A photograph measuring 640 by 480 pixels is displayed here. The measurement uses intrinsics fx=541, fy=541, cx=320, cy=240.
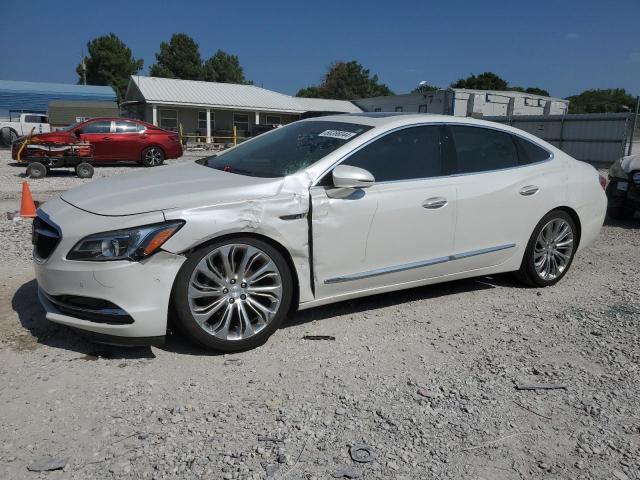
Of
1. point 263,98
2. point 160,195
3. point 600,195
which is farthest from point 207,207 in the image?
point 263,98

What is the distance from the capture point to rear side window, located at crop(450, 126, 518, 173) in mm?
4464

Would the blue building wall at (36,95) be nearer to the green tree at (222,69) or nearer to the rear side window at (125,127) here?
the rear side window at (125,127)

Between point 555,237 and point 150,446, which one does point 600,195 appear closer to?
point 555,237

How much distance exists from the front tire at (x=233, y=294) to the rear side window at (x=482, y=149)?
185 cm

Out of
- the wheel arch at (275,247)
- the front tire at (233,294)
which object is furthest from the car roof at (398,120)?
the front tire at (233,294)

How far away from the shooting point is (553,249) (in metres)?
5.04

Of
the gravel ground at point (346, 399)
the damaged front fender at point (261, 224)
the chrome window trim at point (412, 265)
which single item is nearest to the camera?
the gravel ground at point (346, 399)

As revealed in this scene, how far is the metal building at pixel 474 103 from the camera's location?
35669 millimetres

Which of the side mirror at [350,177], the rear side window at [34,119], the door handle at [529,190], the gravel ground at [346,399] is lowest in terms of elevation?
the gravel ground at [346,399]

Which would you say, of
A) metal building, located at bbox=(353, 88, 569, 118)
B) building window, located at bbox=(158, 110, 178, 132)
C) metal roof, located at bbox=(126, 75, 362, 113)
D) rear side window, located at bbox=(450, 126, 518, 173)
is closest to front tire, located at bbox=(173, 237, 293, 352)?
rear side window, located at bbox=(450, 126, 518, 173)

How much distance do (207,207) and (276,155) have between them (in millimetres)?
1056

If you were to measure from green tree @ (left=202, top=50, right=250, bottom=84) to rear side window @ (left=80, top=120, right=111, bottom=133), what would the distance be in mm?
61856

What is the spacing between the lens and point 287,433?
8.84 feet

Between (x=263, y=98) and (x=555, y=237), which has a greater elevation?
(x=263, y=98)
